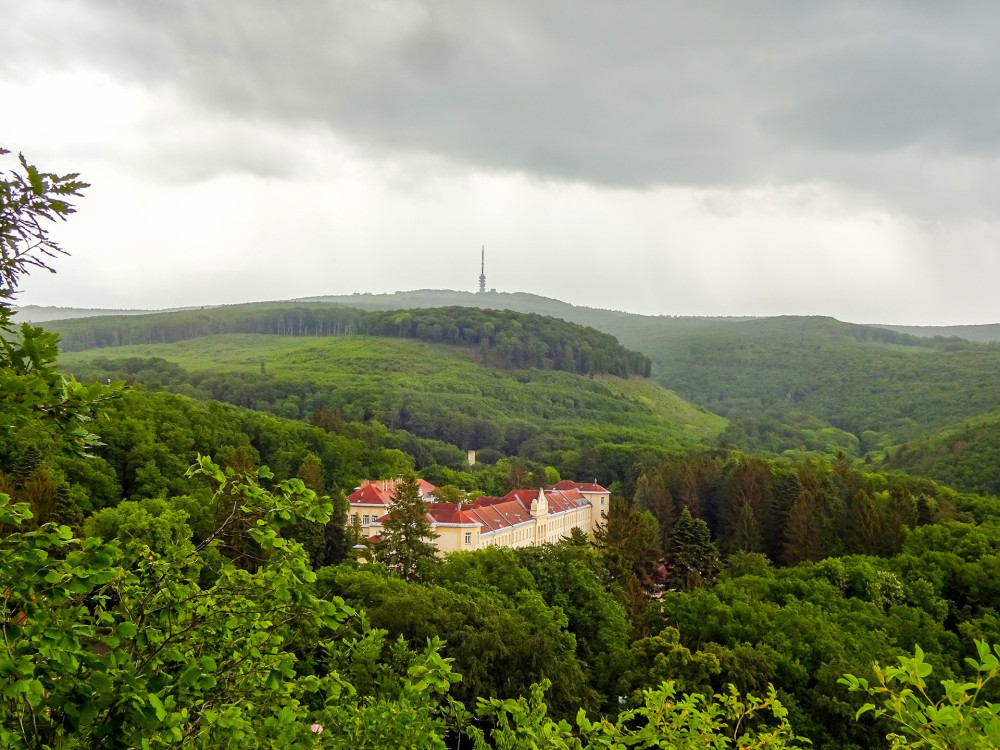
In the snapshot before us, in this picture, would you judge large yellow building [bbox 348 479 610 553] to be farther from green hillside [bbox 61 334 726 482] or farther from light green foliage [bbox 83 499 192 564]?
green hillside [bbox 61 334 726 482]

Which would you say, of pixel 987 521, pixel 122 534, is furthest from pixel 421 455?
pixel 122 534

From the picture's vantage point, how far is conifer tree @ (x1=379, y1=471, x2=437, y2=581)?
38688 mm

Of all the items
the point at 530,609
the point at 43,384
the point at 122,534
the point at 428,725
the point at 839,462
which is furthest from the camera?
the point at 839,462

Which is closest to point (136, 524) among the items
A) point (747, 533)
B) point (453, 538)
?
point (453, 538)

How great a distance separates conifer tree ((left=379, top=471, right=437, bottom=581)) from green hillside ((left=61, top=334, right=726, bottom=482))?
176ft

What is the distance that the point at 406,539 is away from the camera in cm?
3925

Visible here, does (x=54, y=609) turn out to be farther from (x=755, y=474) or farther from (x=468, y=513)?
(x=755, y=474)

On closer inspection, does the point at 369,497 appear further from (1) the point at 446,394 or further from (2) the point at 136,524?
(1) the point at 446,394

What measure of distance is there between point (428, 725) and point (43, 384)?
5035 mm

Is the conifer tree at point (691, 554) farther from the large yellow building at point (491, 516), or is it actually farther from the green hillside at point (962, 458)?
the green hillside at point (962, 458)

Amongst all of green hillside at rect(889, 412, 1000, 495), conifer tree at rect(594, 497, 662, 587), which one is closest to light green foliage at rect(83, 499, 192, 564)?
conifer tree at rect(594, 497, 662, 587)

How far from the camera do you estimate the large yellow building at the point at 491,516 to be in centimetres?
5264

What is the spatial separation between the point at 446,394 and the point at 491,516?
89770mm

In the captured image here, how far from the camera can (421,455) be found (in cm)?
9838
